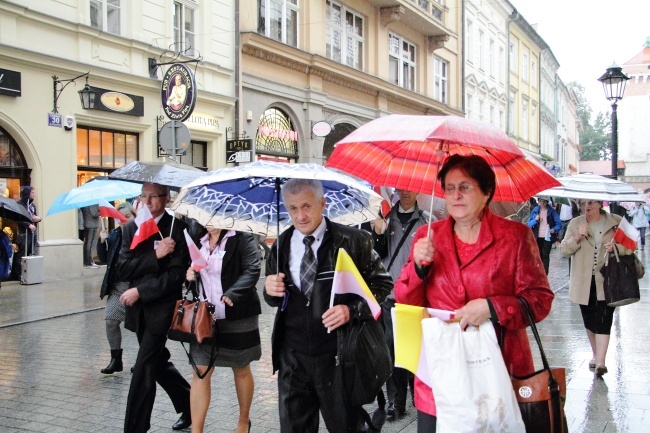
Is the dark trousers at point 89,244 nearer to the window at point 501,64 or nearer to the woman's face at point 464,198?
the woman's face at point 464,198

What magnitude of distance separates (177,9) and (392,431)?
14.6 meters

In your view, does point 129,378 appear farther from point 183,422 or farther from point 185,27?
point 185,27

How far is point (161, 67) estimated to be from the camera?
16.2 meters

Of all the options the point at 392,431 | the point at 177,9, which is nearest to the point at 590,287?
the point at 392,431

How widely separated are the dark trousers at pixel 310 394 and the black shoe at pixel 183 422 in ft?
5.38

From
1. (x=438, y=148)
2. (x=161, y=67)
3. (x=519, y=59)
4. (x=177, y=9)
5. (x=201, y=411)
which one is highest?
(x=519, y=59)

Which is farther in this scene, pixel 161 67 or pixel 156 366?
pixel 161 67

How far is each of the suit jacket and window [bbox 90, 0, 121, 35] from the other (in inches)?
448

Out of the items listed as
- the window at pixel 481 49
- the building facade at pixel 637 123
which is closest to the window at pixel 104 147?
the window at pixel 481 49

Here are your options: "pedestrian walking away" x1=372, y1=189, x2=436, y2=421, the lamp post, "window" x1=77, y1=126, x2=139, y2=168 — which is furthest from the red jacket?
"window" x1=77, y1=126, x2=139, y2=168

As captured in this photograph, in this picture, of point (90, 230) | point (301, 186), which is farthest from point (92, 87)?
point (301, 186)

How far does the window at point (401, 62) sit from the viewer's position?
27.2 meters

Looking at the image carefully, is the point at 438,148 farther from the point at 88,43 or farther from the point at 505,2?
the point at 505,2

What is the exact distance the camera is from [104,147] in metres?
15.4
